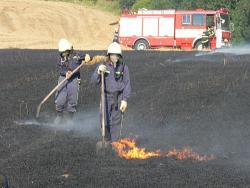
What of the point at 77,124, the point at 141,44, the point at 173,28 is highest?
the point at 173,28

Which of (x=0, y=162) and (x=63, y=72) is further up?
(x=63, y=72)

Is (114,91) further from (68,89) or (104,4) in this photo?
(104,4)

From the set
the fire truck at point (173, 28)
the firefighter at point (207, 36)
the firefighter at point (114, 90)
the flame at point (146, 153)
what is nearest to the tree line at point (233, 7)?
the fire truck at point (173, 28)

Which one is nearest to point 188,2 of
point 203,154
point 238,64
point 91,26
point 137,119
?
point 91,26

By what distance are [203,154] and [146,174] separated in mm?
1719

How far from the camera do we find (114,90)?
10531mm

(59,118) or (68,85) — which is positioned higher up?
(68,85)

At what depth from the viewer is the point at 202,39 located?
39000 millimetres

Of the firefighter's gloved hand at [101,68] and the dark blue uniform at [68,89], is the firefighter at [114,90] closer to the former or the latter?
the firefighter's gloved hand at [101,68]

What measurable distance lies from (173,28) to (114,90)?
30545mm

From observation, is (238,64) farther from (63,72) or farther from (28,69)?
(63,72)

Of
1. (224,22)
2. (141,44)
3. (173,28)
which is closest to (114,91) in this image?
(224,22)

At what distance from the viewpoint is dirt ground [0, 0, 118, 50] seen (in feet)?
168

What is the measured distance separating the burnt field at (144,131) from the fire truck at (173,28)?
17.9 meters
